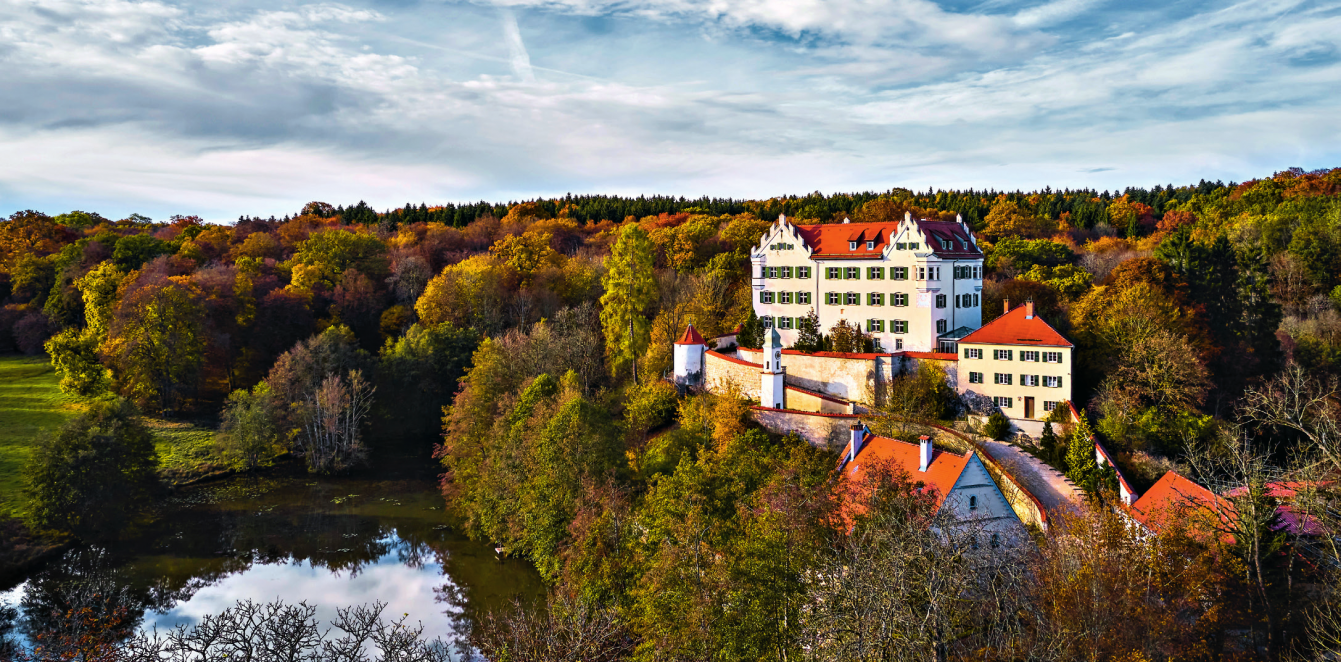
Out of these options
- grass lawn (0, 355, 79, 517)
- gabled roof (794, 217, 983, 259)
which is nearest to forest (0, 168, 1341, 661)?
grass lawn (0, 355, 79, 517)

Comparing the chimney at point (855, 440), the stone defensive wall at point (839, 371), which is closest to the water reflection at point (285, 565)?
the chimney at point (855, 440)

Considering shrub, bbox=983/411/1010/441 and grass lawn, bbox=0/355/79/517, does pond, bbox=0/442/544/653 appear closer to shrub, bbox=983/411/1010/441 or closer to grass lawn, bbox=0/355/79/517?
grass lawn, bbox=0/355/79/517

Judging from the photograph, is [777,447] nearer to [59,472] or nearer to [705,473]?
[705,473]

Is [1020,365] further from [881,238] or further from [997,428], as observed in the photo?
[881,238]

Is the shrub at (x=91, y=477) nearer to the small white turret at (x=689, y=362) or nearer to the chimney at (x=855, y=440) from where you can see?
the small white turret at (x=689, y=362)

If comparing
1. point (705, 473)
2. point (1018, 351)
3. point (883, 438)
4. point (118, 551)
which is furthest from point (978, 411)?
point (118, 551)

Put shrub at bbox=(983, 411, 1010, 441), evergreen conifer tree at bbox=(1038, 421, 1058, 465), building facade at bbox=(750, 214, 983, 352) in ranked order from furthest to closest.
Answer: building facade at bbox=(750, 214, 983, 352), shrub at bbox=(983, 411, 1010, 441), evergreen conifer tree at bbox=(1038, 421, 1058, 465)
